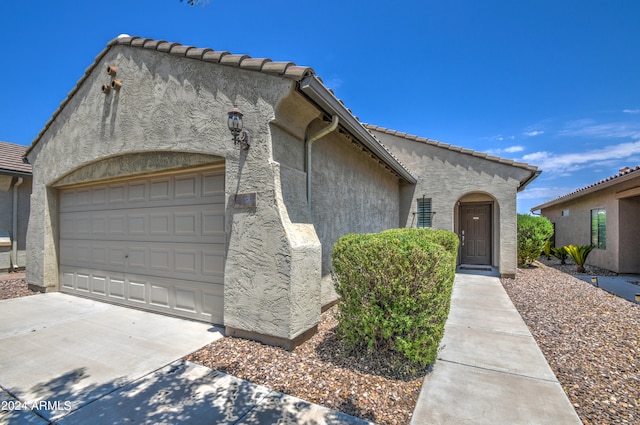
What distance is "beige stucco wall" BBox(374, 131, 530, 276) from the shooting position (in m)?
9.69

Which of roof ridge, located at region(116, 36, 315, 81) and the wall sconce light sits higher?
roof ridge, located at region(116, 36, 315, 81)

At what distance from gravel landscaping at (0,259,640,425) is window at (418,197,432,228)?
18.8 feet

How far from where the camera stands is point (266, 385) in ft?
10.2

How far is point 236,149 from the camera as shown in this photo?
4.30 m

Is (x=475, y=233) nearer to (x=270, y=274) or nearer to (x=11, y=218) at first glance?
(x=270, y=274)

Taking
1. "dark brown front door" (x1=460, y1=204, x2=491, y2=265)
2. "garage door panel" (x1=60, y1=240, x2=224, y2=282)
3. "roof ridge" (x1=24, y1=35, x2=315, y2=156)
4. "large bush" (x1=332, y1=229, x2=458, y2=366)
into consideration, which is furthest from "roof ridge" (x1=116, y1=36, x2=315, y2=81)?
"dark brown front door" (x1=460, y1=204, x2=491, y2=265)

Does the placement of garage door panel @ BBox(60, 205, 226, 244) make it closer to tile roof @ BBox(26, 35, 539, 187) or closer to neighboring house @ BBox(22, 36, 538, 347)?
neighboring house @ BBox(22, 36, 538, 347)

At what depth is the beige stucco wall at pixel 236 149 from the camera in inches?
157

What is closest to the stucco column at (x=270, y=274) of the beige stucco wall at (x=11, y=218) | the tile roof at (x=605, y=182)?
the tile roof at (x=605, y=182)

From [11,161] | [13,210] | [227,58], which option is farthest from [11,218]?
[227,58]

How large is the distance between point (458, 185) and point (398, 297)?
8642 millimetres

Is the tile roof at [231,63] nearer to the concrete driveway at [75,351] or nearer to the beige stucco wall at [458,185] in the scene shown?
the concrete driveway at [75,351]

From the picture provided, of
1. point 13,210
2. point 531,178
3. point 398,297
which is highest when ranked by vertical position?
point 531,178

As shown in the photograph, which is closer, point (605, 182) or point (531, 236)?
point (605, 182)
